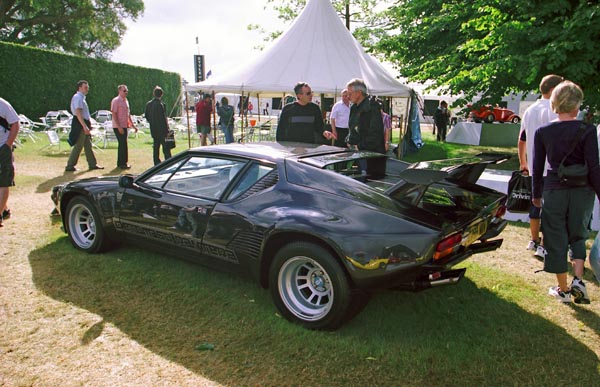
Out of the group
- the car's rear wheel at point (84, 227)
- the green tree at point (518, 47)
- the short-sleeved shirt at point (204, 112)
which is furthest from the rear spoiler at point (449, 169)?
the short-sleeved shirt at point (204, 112)

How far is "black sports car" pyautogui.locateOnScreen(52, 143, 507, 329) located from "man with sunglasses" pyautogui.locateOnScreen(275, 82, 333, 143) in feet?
6.43

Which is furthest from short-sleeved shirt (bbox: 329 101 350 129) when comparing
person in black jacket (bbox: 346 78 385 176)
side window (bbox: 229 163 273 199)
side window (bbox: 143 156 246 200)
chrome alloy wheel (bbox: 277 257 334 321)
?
chrome alloy wheel (bbox: 277 257 334 321)

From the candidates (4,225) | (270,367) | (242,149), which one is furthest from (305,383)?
(4,225)

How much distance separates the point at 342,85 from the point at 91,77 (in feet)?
58.9

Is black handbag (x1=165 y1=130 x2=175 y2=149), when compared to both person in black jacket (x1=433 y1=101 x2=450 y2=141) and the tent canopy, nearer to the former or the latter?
the tent canopy

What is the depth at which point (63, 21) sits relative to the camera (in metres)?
28.5

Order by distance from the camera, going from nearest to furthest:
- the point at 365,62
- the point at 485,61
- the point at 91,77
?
the point at 485,61 < the point at 365,62 < the point at 91,77

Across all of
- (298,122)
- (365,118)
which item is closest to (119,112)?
(298,122)

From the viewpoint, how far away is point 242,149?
364cm

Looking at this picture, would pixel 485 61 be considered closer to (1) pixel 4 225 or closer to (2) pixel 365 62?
(2) pixel 365 62

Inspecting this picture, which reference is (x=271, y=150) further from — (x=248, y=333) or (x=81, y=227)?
(x=81, y=227)

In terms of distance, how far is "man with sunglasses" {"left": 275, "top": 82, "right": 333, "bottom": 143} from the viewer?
5.89 meters

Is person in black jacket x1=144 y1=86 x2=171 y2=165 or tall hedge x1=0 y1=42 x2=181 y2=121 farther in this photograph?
tall hedge x1=0 y1=42 x2=181 y2=121

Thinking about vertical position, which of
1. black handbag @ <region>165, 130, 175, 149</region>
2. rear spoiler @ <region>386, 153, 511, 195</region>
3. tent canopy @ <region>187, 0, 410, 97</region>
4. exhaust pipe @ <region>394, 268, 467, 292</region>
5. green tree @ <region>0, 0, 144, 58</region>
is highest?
green tree @ <region>0, 0, 144, 58</region>
